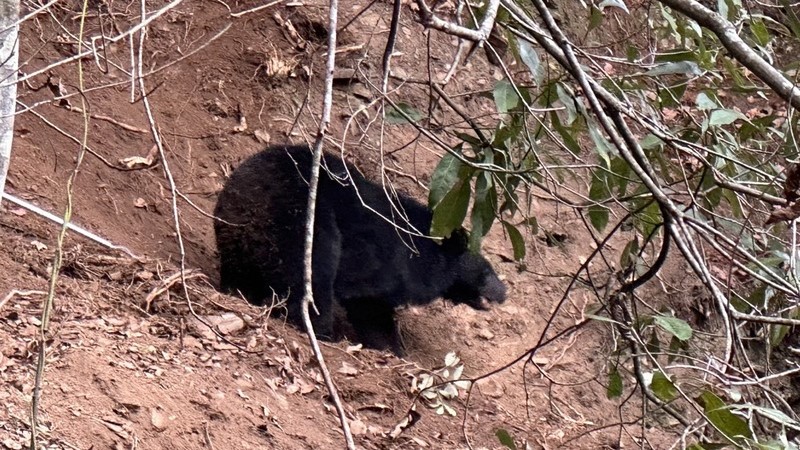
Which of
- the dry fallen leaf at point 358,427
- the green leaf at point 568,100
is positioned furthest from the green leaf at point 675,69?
the dry fallen leaf at point 358,427

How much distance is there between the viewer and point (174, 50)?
208 inches

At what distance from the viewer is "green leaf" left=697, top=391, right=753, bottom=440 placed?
1.89 m

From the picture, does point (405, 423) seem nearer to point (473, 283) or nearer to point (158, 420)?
point (158, 420)

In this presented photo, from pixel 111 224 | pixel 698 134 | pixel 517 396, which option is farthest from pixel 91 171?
pixel 698 134

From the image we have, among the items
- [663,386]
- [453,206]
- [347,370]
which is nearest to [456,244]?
[347,370]

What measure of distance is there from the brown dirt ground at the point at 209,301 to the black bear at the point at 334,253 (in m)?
0.16

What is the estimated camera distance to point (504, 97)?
259 cm

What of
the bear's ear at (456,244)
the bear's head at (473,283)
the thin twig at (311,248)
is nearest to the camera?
the thin twig at (311,248)

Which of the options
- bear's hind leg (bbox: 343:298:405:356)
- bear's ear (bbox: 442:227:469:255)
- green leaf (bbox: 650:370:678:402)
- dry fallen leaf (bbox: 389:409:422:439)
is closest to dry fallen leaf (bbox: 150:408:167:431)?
dry fallen leaf (bbox: 389:409:422:439)

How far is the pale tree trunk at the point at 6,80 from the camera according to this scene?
216 cm

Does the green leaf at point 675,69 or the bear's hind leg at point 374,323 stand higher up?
the green leaf at point 675,69

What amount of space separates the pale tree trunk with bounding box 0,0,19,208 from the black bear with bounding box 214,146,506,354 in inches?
89.3

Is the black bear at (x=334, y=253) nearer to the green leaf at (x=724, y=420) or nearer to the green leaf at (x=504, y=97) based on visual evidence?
the green leaf at (x=504, y=97)

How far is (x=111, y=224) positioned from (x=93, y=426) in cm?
180
